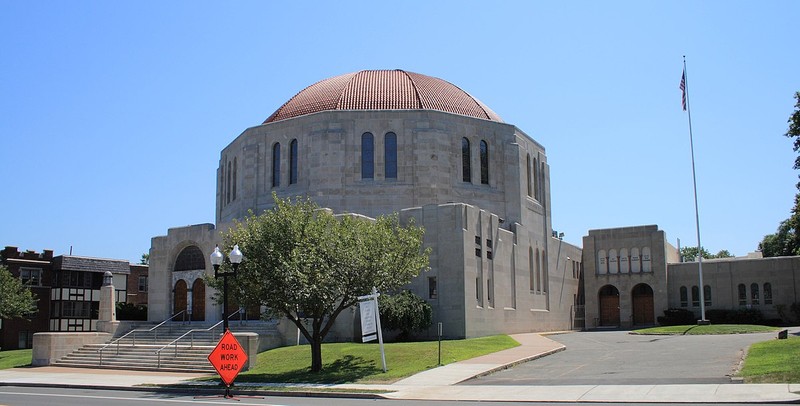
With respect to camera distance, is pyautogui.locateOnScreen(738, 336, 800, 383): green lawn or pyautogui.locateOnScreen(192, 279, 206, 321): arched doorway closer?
pyautogui.locateOnScreen(738, 336, 800, 383): green lawn

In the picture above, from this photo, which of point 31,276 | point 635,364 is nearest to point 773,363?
point 635,364

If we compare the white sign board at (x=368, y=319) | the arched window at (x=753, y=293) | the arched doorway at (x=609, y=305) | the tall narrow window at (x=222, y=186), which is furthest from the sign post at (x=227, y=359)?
the arched window at (x=753, y=293)

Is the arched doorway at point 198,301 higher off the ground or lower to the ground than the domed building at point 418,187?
lower

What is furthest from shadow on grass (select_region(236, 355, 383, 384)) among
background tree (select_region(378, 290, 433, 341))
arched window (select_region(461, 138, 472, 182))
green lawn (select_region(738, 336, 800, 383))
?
arched window (select_region(461, 138, 472, 182))

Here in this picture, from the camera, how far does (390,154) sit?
49.1 m

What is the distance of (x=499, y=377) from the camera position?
87.2 ft

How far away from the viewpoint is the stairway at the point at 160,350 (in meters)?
34.8

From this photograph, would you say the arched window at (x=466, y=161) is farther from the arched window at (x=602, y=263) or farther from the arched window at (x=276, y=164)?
the arched window at (x=602, y=263)

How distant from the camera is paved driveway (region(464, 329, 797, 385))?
78.7ft

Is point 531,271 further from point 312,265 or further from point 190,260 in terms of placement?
point 312,265

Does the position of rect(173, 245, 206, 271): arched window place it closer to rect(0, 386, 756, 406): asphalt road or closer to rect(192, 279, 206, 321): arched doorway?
rect(192, 279, 206, 321): arched doorway

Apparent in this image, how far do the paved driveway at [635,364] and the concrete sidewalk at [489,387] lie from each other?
0.99 meters

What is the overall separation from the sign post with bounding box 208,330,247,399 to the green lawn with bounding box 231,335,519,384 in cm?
381

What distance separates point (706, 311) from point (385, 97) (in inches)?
1096
